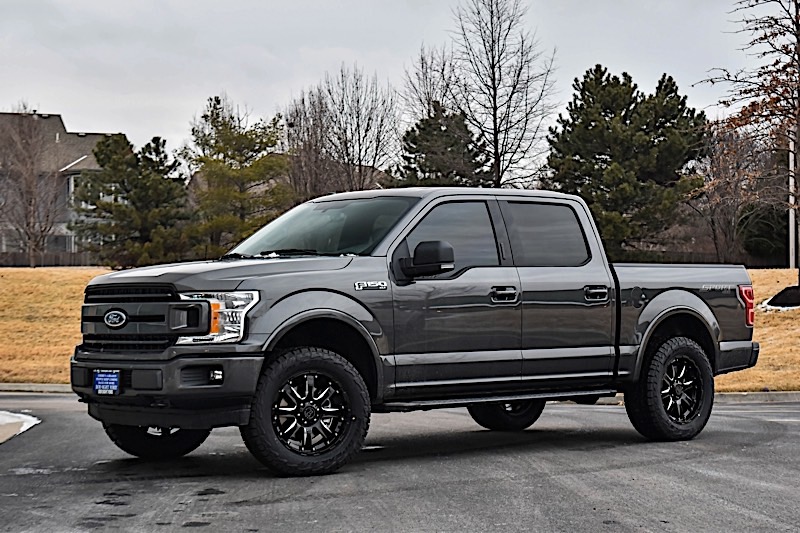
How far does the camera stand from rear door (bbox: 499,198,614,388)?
9.37m

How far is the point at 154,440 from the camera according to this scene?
912 centimetres

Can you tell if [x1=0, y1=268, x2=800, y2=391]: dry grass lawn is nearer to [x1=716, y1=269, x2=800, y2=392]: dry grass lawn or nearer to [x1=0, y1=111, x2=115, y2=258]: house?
[x1=716, y1=269, x2=800, y2=392]: dry grass lawn

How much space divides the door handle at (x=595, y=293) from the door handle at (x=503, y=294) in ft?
2.65

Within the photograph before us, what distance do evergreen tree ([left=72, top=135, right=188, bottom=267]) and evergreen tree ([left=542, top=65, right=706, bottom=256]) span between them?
14111mm

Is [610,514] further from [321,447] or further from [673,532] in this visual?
[321,447]

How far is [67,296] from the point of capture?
39.7 meters

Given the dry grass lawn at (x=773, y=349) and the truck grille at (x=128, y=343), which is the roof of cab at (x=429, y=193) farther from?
the dry grass lawn at (x=773, y=349)

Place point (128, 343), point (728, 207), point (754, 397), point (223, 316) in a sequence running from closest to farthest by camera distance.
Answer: point (223, 316) → point (128, 343) → point (754, 397) → point (728, 207)

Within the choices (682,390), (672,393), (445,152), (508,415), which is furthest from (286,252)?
(445,152)

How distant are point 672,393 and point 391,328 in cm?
325

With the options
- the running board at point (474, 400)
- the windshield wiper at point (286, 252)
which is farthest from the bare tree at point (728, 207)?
the windshield wiper at point (286, 252)

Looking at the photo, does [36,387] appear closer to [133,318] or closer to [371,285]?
[133,318]

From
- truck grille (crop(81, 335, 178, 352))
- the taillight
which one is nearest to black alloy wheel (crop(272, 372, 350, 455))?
truck grille (crop(81, 335, 178, 352))

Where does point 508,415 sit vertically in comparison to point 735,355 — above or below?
below
